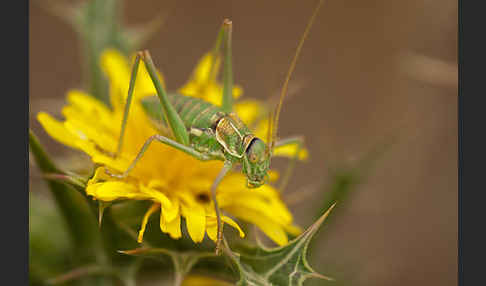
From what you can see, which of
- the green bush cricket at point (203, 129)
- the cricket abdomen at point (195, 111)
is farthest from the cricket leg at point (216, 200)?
the cricket abdomen at point (195, 111)

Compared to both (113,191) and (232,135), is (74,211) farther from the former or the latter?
(232,135)

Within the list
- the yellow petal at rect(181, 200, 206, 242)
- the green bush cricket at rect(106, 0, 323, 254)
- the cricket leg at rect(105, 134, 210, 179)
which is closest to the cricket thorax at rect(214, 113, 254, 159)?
the green bush cricket at rect(106, 0, 323, 254)

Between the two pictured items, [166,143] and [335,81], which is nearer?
[166,143]

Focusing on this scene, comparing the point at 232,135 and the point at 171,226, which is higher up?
the point at 232,135

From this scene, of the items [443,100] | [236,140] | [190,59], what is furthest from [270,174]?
[190,59]

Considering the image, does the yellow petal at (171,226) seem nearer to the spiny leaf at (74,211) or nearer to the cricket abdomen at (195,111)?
the spiny leaf at (74,211)

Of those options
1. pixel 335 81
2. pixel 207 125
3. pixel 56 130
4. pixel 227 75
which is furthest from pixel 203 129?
pixel 335 81
